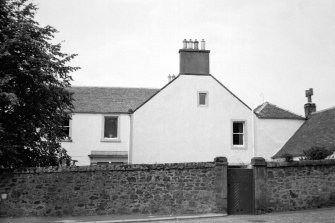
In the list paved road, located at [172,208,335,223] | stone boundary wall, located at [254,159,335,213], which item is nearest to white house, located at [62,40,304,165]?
stone boundary wall, located at [254,159,335,213]

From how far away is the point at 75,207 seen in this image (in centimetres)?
1634

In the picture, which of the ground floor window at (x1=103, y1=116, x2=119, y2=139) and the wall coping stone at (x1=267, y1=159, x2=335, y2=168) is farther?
the ground floor window at (x1=103, y1=116, x2=119, y2=139)

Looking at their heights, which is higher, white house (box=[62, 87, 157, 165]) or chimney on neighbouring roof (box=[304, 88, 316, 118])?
chimney on neighbouring roof (box=[304, 88, 316, 118])

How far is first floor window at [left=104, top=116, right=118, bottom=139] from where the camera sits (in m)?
30.2

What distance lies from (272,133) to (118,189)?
52.3ft

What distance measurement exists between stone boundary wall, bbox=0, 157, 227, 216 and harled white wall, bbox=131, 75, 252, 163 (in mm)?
10286

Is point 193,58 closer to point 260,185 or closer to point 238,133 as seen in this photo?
point 238,133

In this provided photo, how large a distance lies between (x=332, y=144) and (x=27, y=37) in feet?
54.6

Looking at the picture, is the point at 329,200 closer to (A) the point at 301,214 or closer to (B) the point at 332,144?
(A) the point at 301,214

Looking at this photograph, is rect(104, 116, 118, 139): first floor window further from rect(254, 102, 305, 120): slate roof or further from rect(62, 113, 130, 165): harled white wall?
rect(254, 102, 305, 120): slate roof

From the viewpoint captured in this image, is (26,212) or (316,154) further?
(316,154)

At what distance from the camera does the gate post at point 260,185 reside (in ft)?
53.4

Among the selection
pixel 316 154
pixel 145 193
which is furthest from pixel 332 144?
pixel 145 193

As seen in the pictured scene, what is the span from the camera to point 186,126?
27328mm
